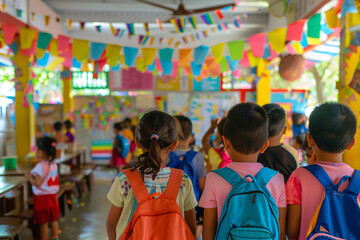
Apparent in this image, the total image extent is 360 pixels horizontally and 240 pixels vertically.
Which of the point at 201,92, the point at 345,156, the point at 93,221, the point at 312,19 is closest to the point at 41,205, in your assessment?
the point at 93,221

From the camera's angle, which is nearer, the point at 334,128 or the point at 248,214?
the point at 248,214

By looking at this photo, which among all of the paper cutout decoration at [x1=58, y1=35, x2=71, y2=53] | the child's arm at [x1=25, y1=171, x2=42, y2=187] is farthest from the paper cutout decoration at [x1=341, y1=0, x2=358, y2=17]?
the paper cutout decoration at [x1=58, y1=35, x2=71, y2=53]

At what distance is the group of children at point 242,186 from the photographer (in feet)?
3.82

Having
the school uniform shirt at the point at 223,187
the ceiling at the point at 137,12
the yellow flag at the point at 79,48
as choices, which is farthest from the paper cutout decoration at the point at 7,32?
the school uniform shirt at the point at 223,187

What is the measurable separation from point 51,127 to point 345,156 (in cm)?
523

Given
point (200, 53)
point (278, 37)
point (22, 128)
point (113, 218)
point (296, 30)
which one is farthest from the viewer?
point (22, 128)

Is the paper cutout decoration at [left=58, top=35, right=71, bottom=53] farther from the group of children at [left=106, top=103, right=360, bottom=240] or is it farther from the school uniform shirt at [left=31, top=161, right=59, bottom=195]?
the group of children at [left=106, top=103, right=360, bottom=240]

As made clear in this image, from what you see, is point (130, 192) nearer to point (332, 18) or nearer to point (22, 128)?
point (332, 18)

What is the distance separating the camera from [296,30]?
3.25 m

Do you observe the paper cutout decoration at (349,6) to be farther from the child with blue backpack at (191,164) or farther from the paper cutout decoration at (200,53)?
the paper cutout decoration at (200,53)

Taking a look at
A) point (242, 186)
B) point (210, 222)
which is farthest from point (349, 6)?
point (210, 222)

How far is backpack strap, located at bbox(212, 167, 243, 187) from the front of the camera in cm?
122

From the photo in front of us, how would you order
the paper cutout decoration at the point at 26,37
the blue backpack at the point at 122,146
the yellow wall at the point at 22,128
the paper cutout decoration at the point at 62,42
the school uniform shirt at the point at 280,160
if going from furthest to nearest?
the blue backpack at the point at 122,146, the yellow wall at the point at 22,128, the paper cutout decoration at the point at 62,42, the paper cutout decoration at the point at 26,37, the school uniform shirt at the point at 280,160

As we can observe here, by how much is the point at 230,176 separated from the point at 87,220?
3141 millimetres
